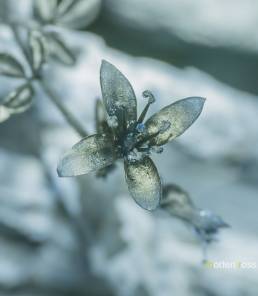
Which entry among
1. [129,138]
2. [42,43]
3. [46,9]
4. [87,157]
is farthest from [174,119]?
[46,9]

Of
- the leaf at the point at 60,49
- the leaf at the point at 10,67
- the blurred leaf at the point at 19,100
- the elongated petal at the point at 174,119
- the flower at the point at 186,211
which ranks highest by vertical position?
the leaf at the point at 60,49

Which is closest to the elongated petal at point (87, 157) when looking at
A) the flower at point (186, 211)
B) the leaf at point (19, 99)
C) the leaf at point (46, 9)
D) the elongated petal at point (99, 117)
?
the elongated petal at point (99, 117)

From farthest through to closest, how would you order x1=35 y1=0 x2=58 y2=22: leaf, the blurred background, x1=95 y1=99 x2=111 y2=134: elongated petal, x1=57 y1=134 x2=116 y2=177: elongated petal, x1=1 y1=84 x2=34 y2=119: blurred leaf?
the blurred background
x1=35 y1=0 x2=58 y2=22: leaf
x1=1 y1=84 x2=34 y2=119: blurred leaf
x1=95 y1=99 x2=111 y2=134: elongated petal
x1=57 y1=134 x2=116 y2=177: elongated petal

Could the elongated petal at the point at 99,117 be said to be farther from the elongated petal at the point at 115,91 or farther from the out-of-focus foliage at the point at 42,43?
the out-of-focus foliage at the point at 42,43

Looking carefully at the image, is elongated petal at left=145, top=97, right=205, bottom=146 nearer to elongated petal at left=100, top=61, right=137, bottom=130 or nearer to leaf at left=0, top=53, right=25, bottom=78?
elongated petal at left=100, top=61, right=137, bottom=130

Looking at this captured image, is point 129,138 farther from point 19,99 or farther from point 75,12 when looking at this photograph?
point 75,12

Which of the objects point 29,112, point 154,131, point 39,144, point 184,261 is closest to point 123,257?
point 184,261

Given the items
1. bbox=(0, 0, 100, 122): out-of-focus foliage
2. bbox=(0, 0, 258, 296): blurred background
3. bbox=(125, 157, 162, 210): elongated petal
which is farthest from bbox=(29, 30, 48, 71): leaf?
bbox=(125, 157, 162, 210): elongated petal
